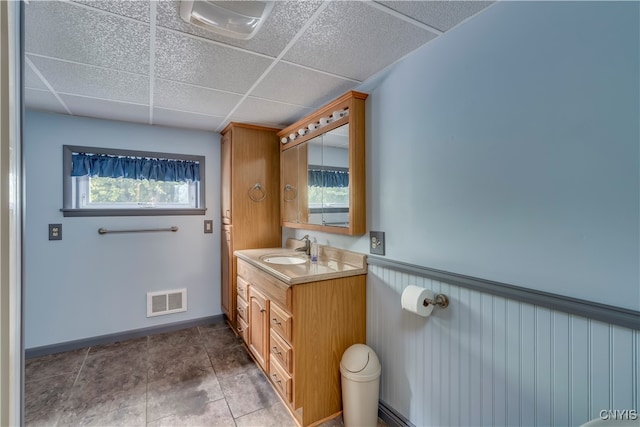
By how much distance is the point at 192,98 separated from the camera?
216cm

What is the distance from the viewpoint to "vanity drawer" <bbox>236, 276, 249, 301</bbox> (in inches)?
93.4

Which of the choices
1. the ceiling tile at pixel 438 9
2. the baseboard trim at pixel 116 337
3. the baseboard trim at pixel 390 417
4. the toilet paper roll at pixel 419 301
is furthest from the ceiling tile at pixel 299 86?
the baseboard trim at pixel 116 337

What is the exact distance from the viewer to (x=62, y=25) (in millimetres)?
1320

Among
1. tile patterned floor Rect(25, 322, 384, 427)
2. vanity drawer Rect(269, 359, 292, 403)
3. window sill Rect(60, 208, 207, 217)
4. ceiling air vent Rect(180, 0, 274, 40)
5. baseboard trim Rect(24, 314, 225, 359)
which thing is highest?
ceiling air vent Rect(180, 0, 274, 40)

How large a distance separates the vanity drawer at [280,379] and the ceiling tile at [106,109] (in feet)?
7.06

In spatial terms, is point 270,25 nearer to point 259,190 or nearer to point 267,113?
point 267,113

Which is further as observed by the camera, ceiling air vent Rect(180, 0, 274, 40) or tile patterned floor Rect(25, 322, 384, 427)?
tile patterned floor Rect(25, 322, 384, 427)

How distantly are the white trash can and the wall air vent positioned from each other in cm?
196

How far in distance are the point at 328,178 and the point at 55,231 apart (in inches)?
91.6

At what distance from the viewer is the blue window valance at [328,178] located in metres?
2.01

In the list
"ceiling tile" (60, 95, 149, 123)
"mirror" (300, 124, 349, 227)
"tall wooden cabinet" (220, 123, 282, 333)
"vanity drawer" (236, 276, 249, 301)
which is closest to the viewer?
"mirror" (300, 124, 349, 227)

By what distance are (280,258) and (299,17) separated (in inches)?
67.9

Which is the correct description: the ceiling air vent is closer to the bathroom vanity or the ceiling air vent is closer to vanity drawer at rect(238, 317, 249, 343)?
the bathroom vanity

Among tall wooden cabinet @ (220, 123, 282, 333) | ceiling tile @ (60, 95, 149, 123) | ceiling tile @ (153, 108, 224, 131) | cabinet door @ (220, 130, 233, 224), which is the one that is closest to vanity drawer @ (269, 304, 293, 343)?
tall wooden cabinet @ (220, 123, 282, 333)
